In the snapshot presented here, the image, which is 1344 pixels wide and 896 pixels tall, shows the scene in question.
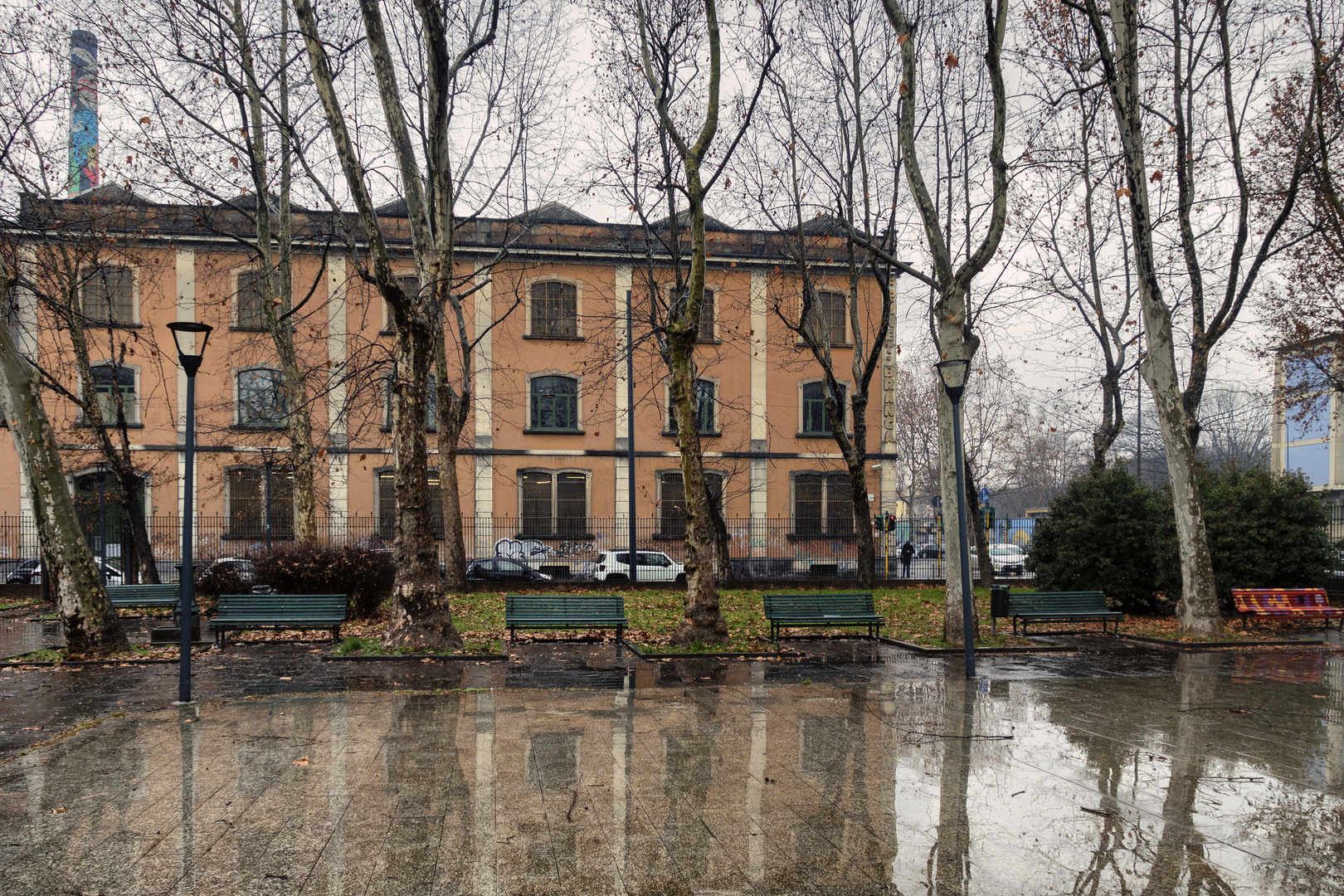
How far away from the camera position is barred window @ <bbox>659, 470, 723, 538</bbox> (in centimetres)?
3275

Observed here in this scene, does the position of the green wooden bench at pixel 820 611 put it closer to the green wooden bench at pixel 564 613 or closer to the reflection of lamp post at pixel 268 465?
the green wooden bench at pixel 564 613

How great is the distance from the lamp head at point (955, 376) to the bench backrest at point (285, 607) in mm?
9125

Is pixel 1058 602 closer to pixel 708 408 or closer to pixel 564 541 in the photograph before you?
pixel 564 541

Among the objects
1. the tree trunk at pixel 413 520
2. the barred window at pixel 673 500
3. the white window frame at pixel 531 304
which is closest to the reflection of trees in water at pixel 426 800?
the tree trunk at pixel 413 520

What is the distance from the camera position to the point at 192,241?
103 ft

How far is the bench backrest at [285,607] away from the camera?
14.0 metres

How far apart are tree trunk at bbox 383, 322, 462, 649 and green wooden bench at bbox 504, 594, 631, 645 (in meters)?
1.31

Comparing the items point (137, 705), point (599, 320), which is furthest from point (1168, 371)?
point (599, 320)

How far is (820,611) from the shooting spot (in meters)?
15.0

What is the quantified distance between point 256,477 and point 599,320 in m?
12.6

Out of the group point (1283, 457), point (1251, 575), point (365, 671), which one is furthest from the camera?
point (1283, 457)

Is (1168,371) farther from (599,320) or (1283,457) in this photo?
(1283,457)

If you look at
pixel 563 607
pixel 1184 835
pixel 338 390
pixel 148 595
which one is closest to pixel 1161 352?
pixel 563 607

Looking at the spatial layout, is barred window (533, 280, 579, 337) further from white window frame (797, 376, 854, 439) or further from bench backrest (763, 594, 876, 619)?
bench backrest (763, 594, 876, 619)
